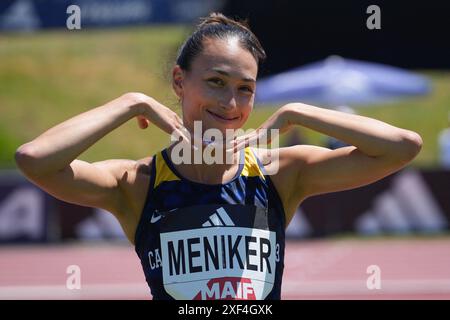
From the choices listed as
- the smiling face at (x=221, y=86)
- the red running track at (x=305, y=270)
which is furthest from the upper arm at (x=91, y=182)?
the red running track at (x=305, y=270)

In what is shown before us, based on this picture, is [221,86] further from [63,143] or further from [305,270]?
[305,270]

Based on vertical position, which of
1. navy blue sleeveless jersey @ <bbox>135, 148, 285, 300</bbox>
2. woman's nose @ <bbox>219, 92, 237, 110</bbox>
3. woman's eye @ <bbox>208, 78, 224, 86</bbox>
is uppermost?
woman's eye @ <bbox>208, 78, 224, 86</bbox>

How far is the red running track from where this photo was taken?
32.4ft

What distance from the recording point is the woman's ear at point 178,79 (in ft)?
10.5

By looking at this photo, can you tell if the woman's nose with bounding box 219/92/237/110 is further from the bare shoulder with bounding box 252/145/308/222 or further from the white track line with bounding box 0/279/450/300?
the white track line with bounding box 0/279/450/300

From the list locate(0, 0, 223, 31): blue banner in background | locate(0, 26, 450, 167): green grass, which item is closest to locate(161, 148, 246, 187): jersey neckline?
locate(0, 0, 223, 31): blue banner in background

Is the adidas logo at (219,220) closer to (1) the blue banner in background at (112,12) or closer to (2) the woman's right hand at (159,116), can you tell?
(2) the woman's right hand at (159,116)

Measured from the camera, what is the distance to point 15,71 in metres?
25.1

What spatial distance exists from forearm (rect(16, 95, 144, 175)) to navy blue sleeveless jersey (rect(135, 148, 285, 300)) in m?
0.26

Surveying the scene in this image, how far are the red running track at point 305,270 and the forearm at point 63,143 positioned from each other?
21.6ft

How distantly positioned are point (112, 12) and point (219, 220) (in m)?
16.9
